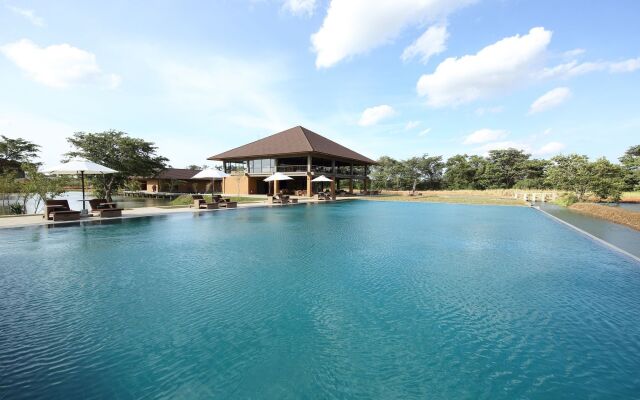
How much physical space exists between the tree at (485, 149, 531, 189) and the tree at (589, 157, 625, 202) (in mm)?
24793

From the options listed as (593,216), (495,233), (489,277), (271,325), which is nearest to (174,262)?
(271,325)

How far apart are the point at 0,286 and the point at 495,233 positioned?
47.7ft

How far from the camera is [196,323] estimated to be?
165 inches

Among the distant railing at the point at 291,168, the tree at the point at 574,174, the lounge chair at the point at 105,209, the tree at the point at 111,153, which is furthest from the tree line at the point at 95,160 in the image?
the tree at the point at 574,174

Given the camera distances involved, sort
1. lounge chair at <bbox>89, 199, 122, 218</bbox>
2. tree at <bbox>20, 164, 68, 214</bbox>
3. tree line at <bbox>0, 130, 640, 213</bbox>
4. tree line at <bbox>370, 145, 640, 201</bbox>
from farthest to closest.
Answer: tree line at <bbox>370, 145, 640, 201</bbox>
tree line at <bbox>0, 130, 640, 213</bbox>
tree at <bbox>20, 164, 68, 214</bbox>
lounge chair at <bbox>89, 199, 122, 218</bbox>

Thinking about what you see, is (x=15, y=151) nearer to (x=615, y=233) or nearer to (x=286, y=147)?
(x=286, y=147)

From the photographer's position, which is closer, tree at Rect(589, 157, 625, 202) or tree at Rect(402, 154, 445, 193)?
tree at Rect(589, 157, 625, 202)

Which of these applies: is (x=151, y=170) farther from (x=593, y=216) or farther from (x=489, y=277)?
(x=593, y=216)

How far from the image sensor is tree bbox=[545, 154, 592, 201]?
22.8 metres

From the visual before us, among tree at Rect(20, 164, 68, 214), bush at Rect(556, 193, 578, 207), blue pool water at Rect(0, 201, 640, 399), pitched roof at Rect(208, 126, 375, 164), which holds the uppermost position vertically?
pitched roof at Rect(208, 126, 375, 164)

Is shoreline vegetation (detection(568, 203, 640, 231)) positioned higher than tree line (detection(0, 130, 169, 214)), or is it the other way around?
tree line (detection(0, 130, 169, 214))

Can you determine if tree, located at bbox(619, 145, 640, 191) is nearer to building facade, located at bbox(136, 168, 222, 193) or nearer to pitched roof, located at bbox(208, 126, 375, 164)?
pitched roof, located at bbox(208, 126, 375, 164)

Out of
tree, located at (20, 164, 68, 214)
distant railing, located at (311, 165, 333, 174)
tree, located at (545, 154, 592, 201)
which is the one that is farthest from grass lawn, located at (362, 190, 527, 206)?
tree, located at (20, 164, 68, 214)

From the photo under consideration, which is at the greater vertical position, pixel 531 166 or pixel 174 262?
pixel 531 166
